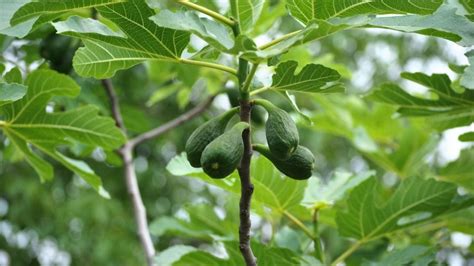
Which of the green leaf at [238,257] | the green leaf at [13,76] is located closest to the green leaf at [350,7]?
the green leaf at [238,257]

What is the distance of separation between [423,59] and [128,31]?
8337mm

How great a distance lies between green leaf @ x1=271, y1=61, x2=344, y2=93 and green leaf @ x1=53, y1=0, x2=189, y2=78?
0.17 metres

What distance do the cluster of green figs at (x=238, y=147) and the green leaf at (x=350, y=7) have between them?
0.16m

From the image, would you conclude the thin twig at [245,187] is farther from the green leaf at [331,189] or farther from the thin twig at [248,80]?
the green leaf at [331,189]

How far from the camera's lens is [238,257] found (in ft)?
5.30

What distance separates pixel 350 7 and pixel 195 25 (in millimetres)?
270

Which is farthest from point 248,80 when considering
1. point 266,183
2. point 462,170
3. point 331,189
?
point 462,170

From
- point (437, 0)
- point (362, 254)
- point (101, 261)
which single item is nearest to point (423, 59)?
point (101, 261)

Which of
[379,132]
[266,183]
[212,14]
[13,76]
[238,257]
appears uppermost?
[212,14]

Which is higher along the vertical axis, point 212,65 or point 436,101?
point 212,65

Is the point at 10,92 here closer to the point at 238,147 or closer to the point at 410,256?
the point at 238,147

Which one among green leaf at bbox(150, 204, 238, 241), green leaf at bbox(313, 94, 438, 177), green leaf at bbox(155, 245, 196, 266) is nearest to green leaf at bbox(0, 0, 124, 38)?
green leaf at bbox(155, 245, 196, 266)

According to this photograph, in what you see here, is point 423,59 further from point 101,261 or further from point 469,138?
point 469,138

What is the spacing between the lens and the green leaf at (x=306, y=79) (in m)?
1.19
